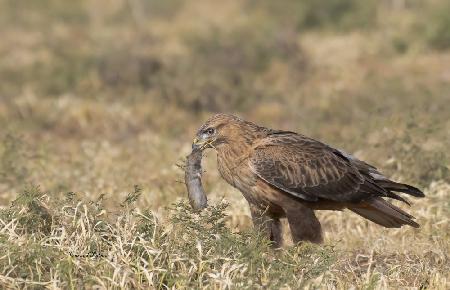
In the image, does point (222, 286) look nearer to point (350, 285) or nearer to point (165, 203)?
point (350, 285)

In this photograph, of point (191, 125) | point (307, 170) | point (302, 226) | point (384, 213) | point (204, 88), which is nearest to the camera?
point (302, 226)

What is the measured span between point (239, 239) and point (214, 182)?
12.2 ft

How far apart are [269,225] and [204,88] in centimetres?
833

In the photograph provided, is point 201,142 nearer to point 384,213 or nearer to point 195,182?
point 195,182

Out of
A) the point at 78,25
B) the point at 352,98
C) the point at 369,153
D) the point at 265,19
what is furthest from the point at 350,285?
the point at 78,25

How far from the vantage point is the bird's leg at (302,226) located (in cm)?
628

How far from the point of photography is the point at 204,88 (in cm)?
1468

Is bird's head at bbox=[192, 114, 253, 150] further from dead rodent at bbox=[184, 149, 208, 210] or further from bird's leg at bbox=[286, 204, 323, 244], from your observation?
bird's leg at bbox=[286, 204, 323, 244]

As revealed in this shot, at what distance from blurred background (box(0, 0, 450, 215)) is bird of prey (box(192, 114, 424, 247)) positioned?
1.45m

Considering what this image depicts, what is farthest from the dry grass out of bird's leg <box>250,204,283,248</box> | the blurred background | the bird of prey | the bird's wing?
the bird's wing

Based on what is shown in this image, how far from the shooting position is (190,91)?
14.5 metres

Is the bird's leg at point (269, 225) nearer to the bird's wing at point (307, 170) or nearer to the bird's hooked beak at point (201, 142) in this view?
the bird's wing at point (307, 170)

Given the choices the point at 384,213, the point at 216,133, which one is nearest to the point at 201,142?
the point at 216,133

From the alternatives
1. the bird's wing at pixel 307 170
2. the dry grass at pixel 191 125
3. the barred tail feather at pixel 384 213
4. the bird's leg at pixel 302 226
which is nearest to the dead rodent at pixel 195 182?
the dry grass at pixel 191 125
